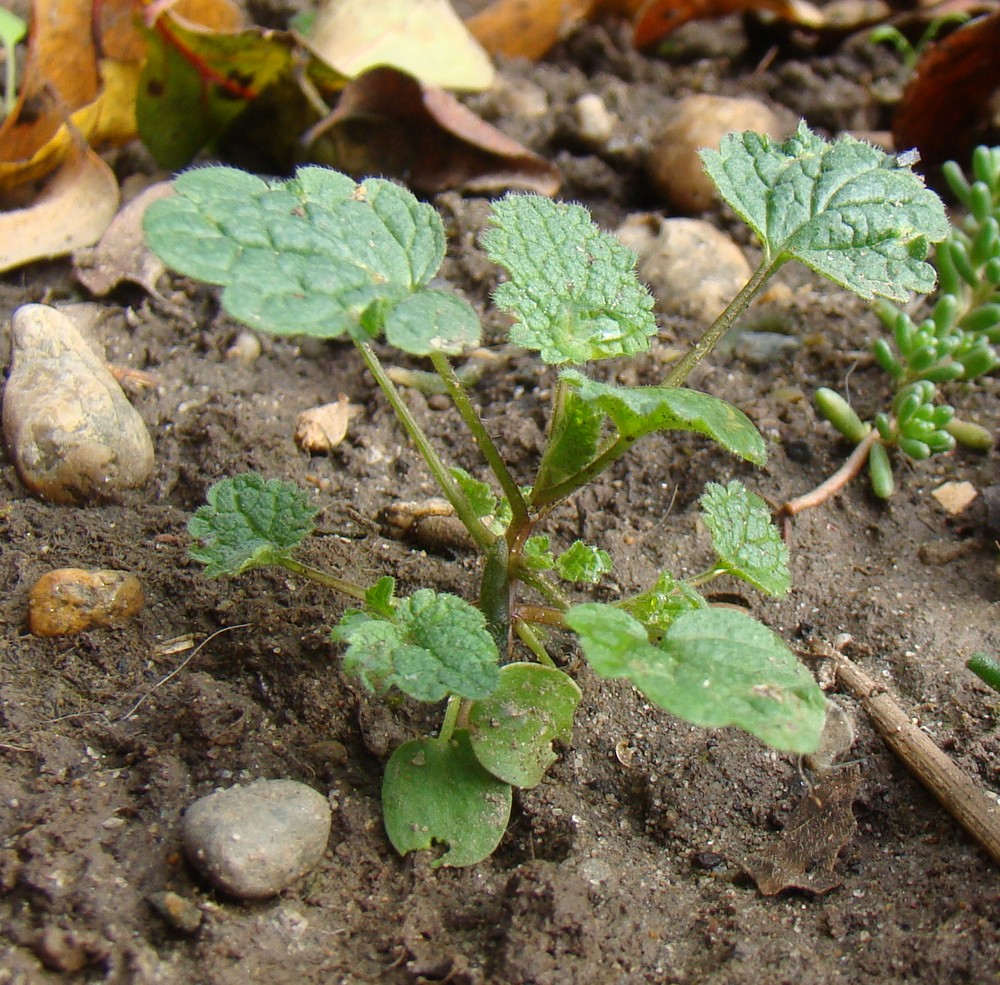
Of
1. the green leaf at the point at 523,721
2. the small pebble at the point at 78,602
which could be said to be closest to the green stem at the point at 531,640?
the green leaf at the point at 523,721

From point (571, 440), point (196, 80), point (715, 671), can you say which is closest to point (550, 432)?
point (571, 440)

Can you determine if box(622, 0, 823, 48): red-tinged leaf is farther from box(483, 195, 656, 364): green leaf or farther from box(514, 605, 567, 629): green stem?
box(514, 605, 567, 629): green stem

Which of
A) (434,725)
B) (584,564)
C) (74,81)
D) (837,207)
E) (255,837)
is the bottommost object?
(434,725)

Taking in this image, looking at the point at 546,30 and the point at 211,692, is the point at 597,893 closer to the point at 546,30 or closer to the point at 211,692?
the point at 211,692

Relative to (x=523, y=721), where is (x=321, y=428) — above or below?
below

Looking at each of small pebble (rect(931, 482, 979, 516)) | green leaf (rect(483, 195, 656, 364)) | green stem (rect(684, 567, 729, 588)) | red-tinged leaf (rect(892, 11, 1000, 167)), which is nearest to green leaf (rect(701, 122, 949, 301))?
green leaf (rect(483, 195, 656, 364))

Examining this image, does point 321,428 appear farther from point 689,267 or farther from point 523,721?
point 689,267

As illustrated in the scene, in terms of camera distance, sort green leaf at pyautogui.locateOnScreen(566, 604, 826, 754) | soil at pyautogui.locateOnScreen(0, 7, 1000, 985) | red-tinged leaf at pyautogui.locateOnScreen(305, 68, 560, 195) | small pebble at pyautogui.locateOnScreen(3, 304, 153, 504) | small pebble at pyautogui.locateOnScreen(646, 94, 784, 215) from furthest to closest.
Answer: small pebble at pyautogui.locateOnScreen(646, 94, 784, 215) < red-tinged leaf at pyautogui.locateOnScreen(305, 68, 560, 195) < small pebble at pyautogui.locateOnScreen(3, 304, 153, 504) < soil at pyautogui.locateOnScreen(0, 7, 1000, 985) < green leaf at pyautogui.locateOnScreen(566, 604, 826, 754)
